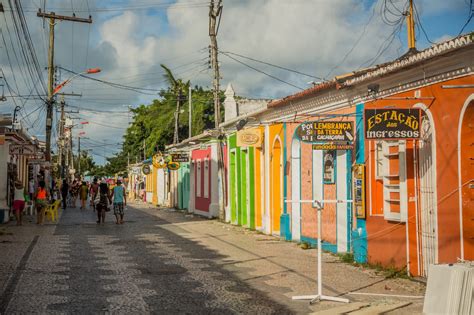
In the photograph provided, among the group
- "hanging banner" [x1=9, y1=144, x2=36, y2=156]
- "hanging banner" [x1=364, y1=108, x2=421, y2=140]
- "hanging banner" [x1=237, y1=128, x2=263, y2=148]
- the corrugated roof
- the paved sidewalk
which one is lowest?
the paved sidewalk

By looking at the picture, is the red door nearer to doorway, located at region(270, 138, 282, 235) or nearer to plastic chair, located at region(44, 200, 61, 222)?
doorway, located at region(270, 138, 282, 235)

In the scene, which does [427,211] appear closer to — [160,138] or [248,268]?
[248,268]

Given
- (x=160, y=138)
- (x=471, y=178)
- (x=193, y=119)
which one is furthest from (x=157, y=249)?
(x=160, y=138)

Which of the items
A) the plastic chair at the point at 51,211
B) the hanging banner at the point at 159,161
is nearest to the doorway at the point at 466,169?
the plastic chair at the point at 51,211

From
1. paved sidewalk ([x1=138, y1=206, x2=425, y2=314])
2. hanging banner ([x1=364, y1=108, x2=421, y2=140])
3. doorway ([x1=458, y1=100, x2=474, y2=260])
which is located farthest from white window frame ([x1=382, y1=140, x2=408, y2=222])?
doorway ([x1=458, y1=100, x2=474, y2=260])

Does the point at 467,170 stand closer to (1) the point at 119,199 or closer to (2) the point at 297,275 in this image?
(2) the point at 297,275

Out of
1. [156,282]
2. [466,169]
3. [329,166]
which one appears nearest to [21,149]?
[329,166]

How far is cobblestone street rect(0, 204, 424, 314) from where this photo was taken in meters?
8.75

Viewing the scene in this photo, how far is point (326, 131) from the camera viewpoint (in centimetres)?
1357

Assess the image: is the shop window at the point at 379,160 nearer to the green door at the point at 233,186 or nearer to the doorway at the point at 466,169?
the doorway at the point at 466,169

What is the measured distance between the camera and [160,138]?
5891cm

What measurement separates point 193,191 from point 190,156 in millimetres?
2138

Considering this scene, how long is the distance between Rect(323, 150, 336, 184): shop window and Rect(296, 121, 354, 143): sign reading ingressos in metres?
1.72

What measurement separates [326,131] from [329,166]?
7.63 feet
